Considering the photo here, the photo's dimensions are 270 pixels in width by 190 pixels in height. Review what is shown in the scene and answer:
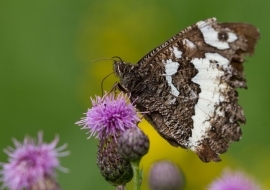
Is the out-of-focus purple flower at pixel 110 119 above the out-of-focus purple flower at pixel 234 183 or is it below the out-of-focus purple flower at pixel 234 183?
above

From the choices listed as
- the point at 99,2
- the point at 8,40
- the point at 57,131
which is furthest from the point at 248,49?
the point at 8,40

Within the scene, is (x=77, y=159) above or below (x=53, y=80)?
below

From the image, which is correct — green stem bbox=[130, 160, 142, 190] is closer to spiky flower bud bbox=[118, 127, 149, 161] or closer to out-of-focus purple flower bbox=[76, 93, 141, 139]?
spiky flower bud bbox=[118, 127, 149, 161]

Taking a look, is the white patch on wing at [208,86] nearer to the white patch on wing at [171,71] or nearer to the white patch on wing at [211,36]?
the white patch on wing at [211,36]

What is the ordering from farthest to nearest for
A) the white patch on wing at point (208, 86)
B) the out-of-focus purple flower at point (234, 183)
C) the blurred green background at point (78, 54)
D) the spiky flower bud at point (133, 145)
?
the blurred green background at point (78, 54) → the white patch on wing at point (208, 86) → the out-of-focus purple flower at point (234, 183) → the spiky flower bud at point (133, 145)

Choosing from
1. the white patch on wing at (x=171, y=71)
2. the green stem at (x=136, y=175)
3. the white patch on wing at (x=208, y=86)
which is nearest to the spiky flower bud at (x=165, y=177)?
the white patch on wing at (x=208, y=86)

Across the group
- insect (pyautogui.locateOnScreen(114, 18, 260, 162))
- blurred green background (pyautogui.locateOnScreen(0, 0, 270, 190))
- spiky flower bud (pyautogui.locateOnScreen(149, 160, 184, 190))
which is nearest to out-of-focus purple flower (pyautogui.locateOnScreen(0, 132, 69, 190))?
insect (pyautogui.locateOnScreen(114, 18, 260, 162))

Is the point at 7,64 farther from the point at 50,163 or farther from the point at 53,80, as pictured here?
the point at 50,163
